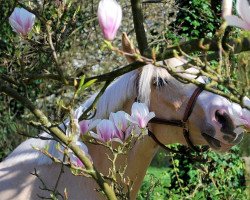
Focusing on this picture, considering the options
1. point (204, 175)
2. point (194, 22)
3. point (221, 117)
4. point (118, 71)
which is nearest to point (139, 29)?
point (118, 71)

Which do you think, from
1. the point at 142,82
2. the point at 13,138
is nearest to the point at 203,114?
the point at 142,82

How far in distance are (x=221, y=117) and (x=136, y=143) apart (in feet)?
1.66

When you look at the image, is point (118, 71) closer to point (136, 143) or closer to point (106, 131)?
point (106, 131)

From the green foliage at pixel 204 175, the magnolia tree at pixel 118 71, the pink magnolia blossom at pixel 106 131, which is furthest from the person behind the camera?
the green foliage at pixel 204 175

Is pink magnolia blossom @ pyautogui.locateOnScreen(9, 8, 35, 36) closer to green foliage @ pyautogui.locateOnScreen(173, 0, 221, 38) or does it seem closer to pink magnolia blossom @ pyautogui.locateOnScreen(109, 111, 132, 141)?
pink magnolia blossom @ pyautogui.locateOnScreen(109, 111, 132, 141)

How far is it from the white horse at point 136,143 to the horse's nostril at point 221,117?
0.05 feet

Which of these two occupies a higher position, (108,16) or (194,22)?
(108,16)

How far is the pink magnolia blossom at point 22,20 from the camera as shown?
251 centimetres

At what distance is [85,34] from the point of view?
900 centimetres

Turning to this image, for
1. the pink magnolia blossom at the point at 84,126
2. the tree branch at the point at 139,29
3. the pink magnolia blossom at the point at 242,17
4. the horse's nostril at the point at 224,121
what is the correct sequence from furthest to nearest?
the horse's nostril at the point at 224,121 < the pink magnolia blossom at the point at 84,126 < the tree branch at the point at 139,29 < the pink magnolia blossom at the point at 242,17

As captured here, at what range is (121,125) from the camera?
2594 mm

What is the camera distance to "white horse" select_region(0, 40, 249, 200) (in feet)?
11.4

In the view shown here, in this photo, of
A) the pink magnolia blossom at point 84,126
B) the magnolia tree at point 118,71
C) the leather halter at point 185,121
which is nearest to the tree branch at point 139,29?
the magnolia tree at point 118,71

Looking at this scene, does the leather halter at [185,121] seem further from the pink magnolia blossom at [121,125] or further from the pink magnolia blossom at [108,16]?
the pink magnolia blossom at [108,16]
